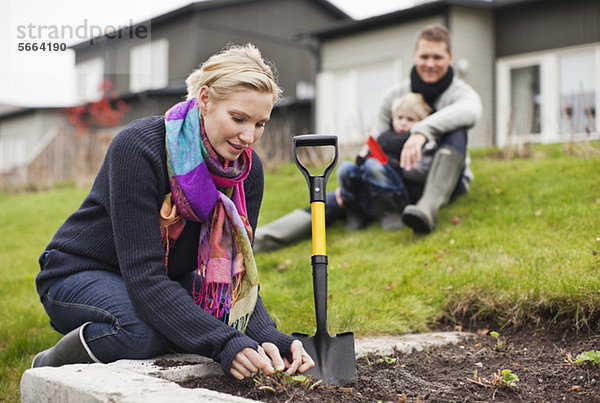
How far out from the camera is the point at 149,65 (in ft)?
59.5

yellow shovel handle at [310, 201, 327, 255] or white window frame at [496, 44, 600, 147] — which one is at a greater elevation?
white window frame at [496, 44, 600, 147]

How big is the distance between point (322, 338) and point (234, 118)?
0.88 m

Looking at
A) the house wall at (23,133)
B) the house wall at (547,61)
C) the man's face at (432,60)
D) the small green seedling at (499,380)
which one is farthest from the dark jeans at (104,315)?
the house wall at (23,133)

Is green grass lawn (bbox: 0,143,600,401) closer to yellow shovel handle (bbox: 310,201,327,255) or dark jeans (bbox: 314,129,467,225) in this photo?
dark jeans (bbox: 314,129,467,225)

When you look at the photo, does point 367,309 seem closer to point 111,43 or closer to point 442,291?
point 442,291

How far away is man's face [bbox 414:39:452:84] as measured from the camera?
4.55 m

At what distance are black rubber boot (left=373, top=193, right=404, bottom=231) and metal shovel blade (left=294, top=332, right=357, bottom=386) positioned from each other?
2621 mm

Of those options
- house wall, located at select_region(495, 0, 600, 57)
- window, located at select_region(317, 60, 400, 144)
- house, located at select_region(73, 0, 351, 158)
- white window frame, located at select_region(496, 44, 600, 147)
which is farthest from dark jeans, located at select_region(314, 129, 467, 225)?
house, located at select_region(73, 0, 351, 158)

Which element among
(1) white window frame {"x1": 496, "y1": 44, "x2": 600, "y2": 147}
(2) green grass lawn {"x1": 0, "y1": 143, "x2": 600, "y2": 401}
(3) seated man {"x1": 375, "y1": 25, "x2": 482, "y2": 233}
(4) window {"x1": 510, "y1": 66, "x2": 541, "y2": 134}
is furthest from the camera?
(4) window {"x1": 510, "y1": 66, "x2": 541, "y2": 134}

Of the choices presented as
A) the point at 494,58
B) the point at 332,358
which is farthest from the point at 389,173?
the point at 494,58

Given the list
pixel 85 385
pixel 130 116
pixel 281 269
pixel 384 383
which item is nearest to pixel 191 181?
pixel 85 385

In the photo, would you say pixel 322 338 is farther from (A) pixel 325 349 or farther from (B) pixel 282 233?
(B) pixel 282 233

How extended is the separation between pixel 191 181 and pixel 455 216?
308 cm

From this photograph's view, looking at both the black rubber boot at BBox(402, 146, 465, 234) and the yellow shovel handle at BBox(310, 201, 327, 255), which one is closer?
the yellow shovel handle at BBox(310, 201, 327, 255)
